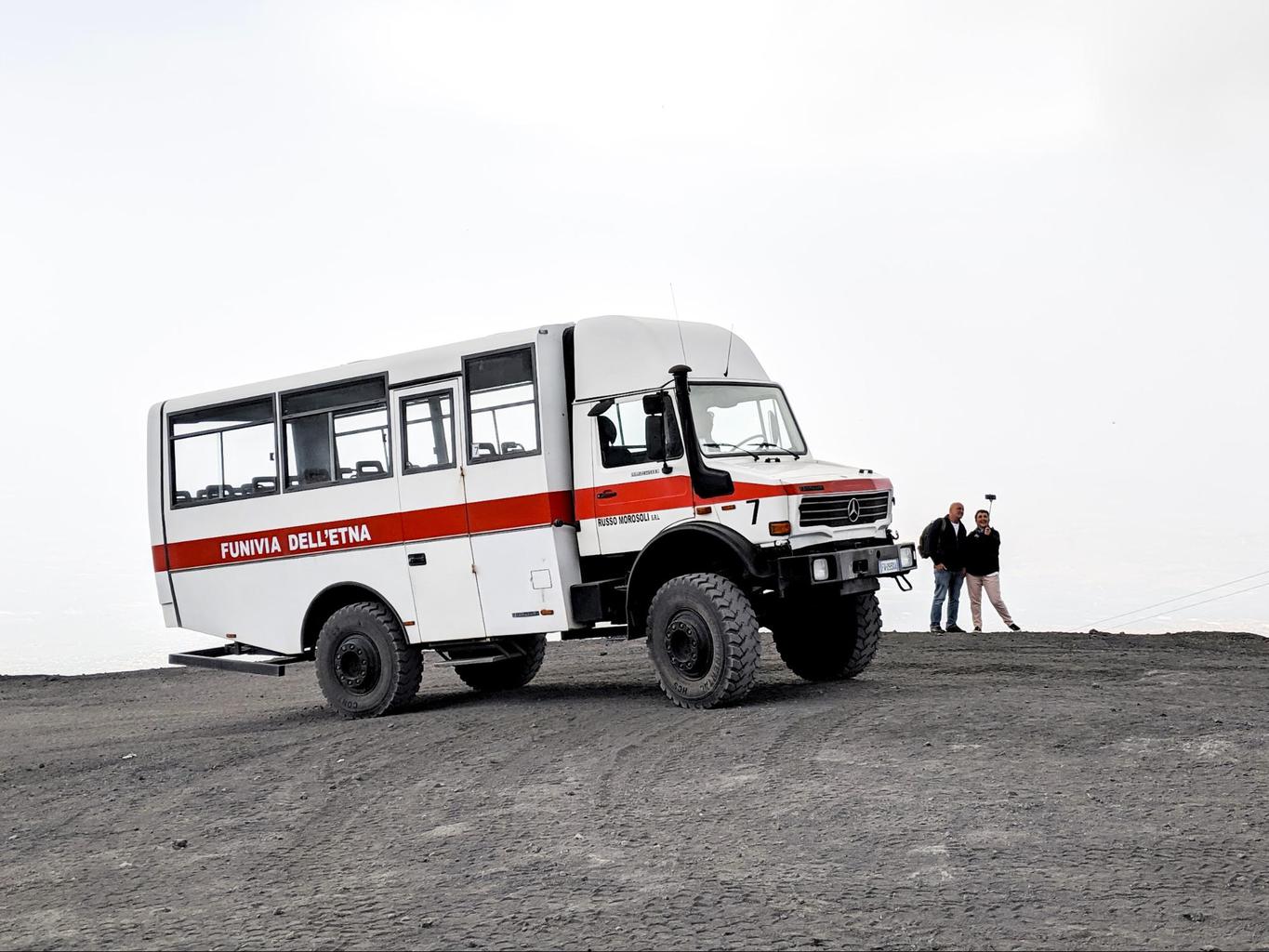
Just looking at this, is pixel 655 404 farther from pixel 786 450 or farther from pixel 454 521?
pixel 454 521

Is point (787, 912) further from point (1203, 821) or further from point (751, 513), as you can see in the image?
point (751, 513)

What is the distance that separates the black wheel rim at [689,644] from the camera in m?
12.3

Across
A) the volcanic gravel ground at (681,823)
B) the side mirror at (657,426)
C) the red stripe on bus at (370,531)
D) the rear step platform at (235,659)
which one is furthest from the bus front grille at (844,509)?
the rear step platform at (235,659)

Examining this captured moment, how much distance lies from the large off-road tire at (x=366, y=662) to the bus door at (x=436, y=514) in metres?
0.38

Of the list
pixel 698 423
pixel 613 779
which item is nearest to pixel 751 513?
pixel 698 423

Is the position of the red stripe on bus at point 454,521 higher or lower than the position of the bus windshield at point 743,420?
lower

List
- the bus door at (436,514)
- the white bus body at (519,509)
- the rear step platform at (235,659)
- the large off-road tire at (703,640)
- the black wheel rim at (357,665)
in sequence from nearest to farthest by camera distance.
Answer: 1. the large off-road tire at (703,640)
2. the white bus body at (519,509)
3. the bus door at (436,514)
4. the black wheel rim at (357,665)
5. the rear step platform at (235,659)

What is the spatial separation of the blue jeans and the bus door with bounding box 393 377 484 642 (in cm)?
971

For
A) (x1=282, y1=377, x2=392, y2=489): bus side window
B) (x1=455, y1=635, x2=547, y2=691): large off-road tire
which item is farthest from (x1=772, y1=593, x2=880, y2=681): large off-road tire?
(x1=282, y1=377, x2=392, y2=489): bus side window

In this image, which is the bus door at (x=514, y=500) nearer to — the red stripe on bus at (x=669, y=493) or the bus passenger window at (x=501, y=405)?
the bus passenger window at (x=501, y=405)

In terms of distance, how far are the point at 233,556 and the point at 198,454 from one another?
4.08 ft

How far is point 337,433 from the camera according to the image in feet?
47.2

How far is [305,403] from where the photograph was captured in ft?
47.7

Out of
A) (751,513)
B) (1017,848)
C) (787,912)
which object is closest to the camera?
(787,912)
